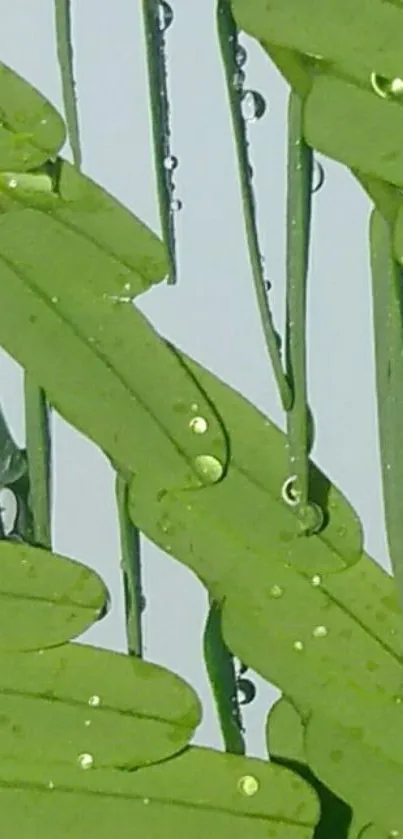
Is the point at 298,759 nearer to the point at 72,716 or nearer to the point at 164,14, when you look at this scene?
the point at 72,716

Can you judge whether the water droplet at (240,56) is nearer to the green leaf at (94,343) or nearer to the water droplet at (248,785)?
the green leaf at (94,343)

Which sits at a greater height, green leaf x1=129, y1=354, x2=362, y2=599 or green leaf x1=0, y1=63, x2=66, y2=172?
green leaf x1=0, y1=63, x2=66, y2=172

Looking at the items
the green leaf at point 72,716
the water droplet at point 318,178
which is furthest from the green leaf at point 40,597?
the water droplet at point 318,178

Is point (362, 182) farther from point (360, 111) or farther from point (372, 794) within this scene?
point (372, 794)

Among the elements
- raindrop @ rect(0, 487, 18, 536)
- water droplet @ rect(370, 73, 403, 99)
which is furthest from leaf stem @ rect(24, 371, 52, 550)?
water droplet @ rect(370, 73, 403, 99)

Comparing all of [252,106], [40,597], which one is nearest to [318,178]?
[252,106]

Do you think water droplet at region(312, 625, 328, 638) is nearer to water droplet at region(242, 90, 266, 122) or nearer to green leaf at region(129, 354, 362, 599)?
green leaf at region(129, 354, 362, 599)
